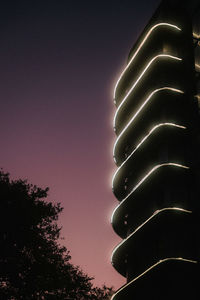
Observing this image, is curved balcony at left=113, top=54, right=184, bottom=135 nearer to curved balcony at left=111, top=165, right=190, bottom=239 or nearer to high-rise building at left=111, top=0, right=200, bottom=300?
high-rise building at left=111, top=0, right=200, bottom=300

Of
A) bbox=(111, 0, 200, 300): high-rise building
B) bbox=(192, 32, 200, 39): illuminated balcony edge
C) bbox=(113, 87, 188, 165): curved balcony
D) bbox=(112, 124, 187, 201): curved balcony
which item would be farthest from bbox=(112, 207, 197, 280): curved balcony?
bbox=(192, 32, 200, 39): illuminated balcony edge

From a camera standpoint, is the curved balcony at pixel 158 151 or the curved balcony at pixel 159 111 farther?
the curved balcony at pixel 159 111

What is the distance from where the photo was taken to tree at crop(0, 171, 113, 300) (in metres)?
26.9

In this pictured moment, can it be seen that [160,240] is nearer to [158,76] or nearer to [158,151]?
[158,151]

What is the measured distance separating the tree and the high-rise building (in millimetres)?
6462

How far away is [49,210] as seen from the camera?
31359 millimetres

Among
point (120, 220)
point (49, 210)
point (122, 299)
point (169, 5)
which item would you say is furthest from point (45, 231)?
point (169, 5)

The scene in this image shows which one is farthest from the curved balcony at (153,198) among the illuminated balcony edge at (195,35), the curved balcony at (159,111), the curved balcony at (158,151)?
the illuminated balcony edge at (195,35)

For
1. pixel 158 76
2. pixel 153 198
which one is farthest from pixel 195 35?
pixel 153 198

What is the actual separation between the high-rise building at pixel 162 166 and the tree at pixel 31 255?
21.2 ft

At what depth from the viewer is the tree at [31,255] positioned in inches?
1060

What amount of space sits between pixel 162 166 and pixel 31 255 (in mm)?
13988

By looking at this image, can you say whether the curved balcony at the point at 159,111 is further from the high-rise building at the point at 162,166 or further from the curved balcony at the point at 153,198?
the curved balcony at the point at 153,198

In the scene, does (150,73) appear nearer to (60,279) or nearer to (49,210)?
(49,210)
